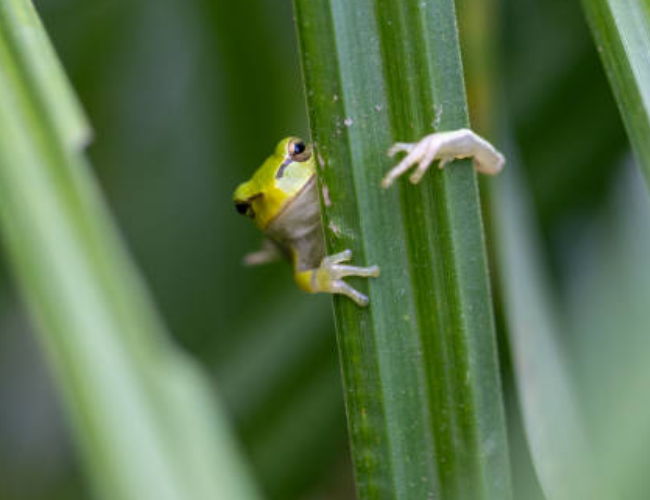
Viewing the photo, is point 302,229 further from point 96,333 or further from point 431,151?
point 96,333

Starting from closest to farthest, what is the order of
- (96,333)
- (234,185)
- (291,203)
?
(96,333)
(291,203)
(234,185)

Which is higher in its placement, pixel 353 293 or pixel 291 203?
pixel 291 203

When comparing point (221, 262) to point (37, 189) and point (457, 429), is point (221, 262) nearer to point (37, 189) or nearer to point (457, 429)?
point (457, 429)

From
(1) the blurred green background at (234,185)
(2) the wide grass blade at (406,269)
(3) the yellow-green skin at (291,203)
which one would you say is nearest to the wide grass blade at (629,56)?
(2) the wide grass blade at (406,269)

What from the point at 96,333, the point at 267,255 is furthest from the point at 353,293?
the point at 267,255

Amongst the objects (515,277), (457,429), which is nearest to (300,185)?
(515,277)

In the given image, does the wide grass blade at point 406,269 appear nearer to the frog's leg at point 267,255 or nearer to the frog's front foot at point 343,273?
the frog's front foot at point 343,273
